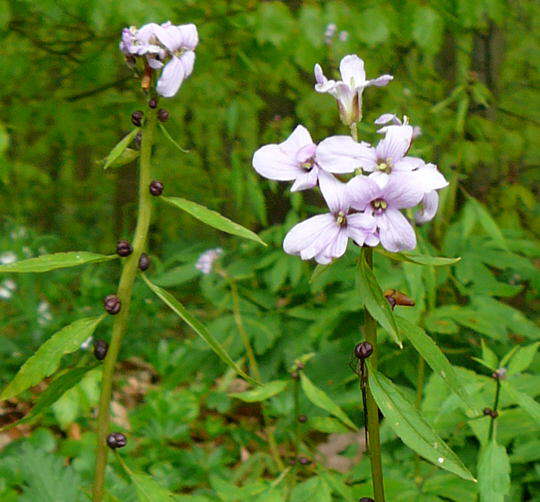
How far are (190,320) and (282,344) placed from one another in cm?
128

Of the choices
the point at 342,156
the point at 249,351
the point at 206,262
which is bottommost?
the point at 249,351

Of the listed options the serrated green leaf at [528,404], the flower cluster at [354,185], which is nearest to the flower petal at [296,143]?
the flower cluster at [354,185]

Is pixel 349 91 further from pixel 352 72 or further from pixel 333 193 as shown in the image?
pixel 333 193

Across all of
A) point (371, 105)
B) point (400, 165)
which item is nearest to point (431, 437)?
point (400, 165)

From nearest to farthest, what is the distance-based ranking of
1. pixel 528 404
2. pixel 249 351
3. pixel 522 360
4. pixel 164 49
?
1. pixel 164 49
2. pixel 528 404
3. pixel 522 360
4. pixel 249 351

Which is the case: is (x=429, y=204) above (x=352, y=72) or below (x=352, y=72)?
below

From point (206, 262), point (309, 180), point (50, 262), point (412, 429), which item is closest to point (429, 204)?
point (309, 180)

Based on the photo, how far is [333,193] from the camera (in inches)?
35.4

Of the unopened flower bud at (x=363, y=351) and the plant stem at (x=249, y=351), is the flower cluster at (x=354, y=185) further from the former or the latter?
the plant stem at (x=249, y=351)

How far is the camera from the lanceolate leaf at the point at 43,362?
100cm

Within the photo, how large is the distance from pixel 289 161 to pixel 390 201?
0.54 feet

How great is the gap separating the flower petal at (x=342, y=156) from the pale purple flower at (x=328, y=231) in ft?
0.08

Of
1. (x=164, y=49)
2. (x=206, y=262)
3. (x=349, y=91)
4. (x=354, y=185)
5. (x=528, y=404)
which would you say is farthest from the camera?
(x=206, y=262)

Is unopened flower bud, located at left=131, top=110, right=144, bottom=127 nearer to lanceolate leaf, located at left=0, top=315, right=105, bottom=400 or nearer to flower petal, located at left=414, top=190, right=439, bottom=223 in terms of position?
lanceolate leaf, located at left=0, top=315, right=105, bottom=400
